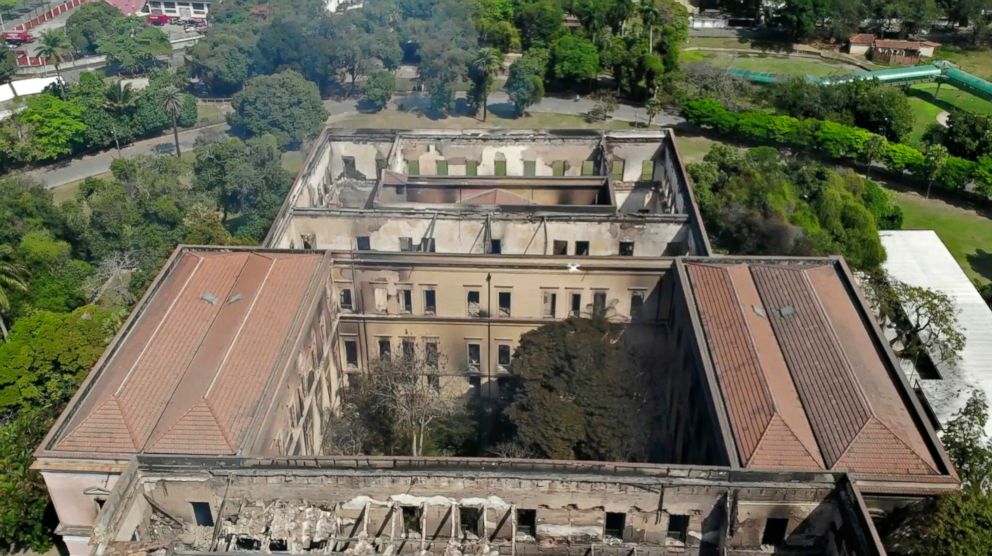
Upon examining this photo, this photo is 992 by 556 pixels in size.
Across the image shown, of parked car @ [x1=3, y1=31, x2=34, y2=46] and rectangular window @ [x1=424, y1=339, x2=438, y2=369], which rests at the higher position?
parked car @ [x1=3, y1=31, x2=34, y2=46]

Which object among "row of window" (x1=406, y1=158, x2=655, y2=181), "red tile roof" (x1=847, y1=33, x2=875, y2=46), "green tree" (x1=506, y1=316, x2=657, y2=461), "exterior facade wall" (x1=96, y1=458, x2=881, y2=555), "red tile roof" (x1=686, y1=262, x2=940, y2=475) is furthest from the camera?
"red tile roof" (x1=847, y1=33, x2=875, y2=46)

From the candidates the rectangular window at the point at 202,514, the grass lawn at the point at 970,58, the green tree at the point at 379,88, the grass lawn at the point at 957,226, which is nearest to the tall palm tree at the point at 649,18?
the green tree at the point at 379,88

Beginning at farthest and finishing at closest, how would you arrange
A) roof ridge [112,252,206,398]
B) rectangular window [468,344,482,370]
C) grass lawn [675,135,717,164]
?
grass lawn [675,135,717,164]
rectangular window [468,344,482,370]
roof ridge [112,252,206,398]

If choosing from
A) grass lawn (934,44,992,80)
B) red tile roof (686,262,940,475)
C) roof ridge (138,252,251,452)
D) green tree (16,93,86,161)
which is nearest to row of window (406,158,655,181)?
roof ridge (138,252,251,452)

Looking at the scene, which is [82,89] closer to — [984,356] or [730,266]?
[730,266]

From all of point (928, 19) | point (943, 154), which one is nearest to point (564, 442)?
point (943, 154)

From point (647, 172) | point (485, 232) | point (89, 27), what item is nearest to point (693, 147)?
point (647, 172)

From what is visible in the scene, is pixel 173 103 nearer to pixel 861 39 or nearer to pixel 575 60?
pixel 575 60

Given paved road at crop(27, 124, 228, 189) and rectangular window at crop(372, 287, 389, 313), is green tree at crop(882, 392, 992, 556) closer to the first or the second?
rectangular window at crop(372, 287, 389, 313)
